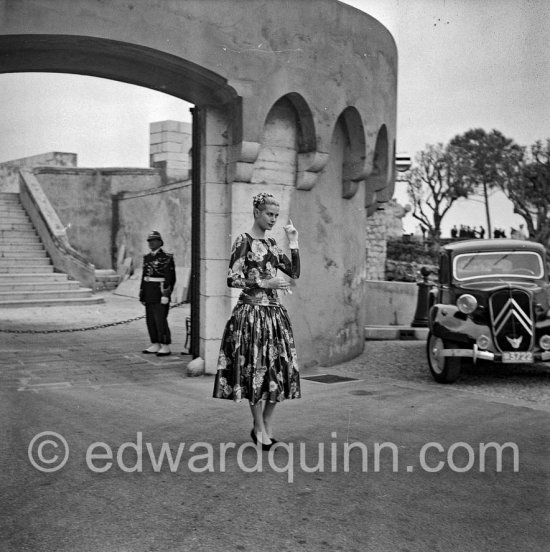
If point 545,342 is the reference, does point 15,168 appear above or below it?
above

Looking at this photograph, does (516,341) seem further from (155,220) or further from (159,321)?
(155,220)

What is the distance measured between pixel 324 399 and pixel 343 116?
3713mm

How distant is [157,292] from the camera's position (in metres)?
9.38

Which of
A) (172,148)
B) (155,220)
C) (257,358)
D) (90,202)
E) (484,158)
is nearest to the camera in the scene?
(257,358)

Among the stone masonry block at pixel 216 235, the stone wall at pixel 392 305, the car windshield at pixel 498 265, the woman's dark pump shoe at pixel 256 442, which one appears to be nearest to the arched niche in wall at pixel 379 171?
the car windshield at pixel 498 265

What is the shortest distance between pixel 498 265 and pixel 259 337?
5.06 meters

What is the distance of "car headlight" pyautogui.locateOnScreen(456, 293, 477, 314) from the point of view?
809cm

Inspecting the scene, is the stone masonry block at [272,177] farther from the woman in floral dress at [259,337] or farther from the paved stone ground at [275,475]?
the woman in floral dress at [259,337]

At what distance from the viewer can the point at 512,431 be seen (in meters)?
5.55

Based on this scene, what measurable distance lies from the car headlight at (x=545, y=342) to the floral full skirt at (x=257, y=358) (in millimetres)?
4123

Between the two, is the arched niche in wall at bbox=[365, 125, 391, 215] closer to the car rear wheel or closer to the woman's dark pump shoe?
the car rear wheel

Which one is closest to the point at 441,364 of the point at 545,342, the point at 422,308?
the point at 545,342

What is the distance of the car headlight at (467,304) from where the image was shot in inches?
319

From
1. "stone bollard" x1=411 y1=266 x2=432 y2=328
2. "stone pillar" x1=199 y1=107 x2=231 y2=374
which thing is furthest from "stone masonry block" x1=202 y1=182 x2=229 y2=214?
"stone bollard" x1=411 y1=266 x2=432 y2=328
